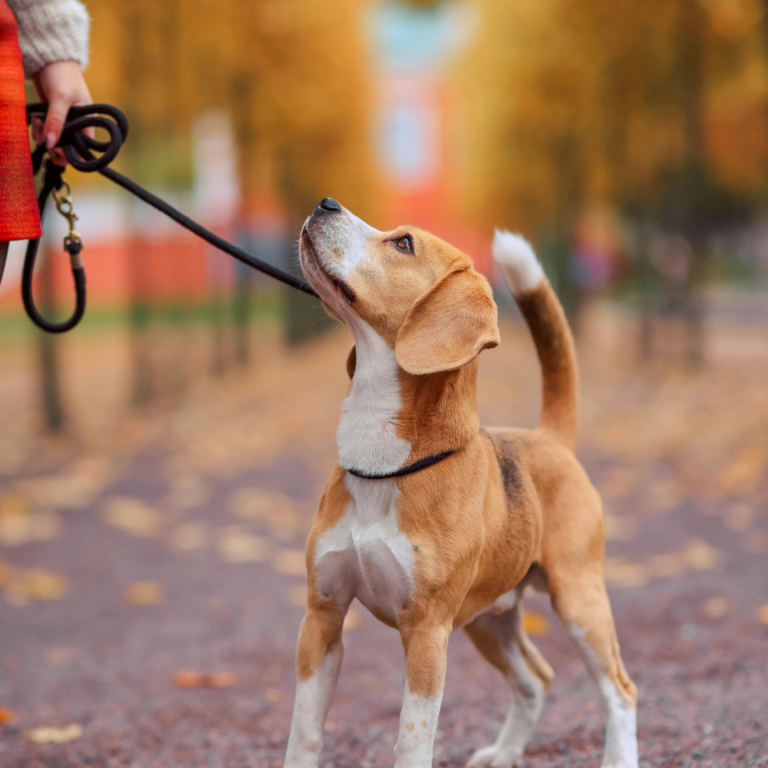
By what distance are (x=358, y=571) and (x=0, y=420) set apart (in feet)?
37.4

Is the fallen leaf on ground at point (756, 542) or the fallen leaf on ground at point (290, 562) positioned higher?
the fallen leaf on ground at point (756, 542)

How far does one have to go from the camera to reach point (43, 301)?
1122cm

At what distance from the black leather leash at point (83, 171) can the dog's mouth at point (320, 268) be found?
0.63 ft

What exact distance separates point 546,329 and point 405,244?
86 cm

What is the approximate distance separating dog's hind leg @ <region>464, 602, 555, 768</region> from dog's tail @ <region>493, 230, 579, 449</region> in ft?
2.19

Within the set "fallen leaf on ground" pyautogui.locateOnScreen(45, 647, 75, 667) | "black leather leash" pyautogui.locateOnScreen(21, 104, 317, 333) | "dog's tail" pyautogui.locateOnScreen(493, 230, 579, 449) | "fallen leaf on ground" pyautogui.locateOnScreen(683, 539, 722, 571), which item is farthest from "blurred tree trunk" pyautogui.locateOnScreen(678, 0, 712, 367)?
"black leather leash" pyautogui.locateOnScreen(21, 104, 317, 333)

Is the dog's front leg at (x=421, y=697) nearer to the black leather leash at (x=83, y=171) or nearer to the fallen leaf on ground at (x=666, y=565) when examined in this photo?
the black leather leash at (x=83, y=171)

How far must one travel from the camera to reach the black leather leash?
278 centimetres

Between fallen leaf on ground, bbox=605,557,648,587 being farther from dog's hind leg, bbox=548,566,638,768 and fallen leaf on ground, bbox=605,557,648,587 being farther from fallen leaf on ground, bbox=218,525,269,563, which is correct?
dog's hind leg, bbox=548,566,638,768

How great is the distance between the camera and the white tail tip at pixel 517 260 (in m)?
3.02

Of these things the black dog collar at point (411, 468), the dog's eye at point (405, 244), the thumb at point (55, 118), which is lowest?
the black dog collar at point (411, 468)

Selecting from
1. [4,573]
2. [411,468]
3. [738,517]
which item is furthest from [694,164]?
[411,468]

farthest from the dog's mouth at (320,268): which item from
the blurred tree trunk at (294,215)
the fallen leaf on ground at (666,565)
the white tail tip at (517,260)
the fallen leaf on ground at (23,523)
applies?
the blurred tree trunk at (294,215)

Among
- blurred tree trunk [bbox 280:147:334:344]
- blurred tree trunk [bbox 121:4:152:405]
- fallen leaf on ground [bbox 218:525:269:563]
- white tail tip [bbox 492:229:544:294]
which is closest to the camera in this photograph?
white tail tip [bbox 492:229:544:294]
